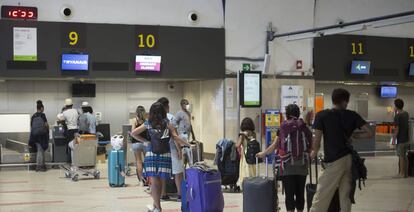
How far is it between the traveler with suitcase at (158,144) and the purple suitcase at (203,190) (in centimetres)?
45

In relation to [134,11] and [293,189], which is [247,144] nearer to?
[293,189]

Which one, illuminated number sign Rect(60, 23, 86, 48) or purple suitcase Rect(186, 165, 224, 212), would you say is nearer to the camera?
purple suitcase Rect(186, 165, 224, 212)

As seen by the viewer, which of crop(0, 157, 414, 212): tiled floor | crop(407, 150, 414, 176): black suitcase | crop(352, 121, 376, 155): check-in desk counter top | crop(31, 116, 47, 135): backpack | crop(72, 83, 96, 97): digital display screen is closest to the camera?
crop(0, 157, 414, 212): tiled floor

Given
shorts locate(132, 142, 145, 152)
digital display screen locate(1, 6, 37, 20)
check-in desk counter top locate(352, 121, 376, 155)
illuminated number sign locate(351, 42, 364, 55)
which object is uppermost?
digital display screen locate(1, 6, 37, 20)

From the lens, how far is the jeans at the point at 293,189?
7.10 m

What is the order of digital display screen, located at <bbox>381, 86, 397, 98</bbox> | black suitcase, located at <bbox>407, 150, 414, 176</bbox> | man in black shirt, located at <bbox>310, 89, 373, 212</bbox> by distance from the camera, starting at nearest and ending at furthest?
man in black shirt, located at <bbox>310, 89, 373, 212</bbox>, black suitcase, located at <bbox>407, 150, 414, 176</bbox>, digital display screen, located at <bbox>381, 86, 397, 98</bbox>

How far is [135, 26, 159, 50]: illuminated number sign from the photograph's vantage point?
15445 millimetres

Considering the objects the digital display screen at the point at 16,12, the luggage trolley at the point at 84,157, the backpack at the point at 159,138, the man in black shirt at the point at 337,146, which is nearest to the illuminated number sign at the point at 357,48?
the luggage trolley at the point at 84,157

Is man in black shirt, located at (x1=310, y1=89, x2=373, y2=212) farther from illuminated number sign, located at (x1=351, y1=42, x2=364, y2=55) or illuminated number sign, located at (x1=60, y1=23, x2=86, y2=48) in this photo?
illuminated number sign, located at (x1=351, y1=42, x2=364, y2=55)

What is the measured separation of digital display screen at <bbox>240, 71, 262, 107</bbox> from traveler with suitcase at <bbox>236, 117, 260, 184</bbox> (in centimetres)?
572

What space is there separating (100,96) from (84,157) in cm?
473

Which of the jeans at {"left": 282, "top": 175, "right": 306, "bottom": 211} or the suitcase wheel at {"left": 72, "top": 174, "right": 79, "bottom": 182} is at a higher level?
the jeans at {"left": 282, "top": 175, "right": 306, "bottom": 211}

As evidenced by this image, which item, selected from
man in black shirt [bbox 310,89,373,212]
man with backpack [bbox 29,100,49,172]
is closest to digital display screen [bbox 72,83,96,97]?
man with backpack [bbox 29,100,49,172]

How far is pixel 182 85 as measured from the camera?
1884cm
